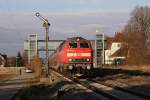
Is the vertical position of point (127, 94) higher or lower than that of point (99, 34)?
lower

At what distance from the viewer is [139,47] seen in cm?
10350

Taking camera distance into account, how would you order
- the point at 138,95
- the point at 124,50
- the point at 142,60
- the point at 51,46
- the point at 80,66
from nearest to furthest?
the point at 138,95
the point at 80,66
the point at 142,60
the point at 51,46
the point at 124,50

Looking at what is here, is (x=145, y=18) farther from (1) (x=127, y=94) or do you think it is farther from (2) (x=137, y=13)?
(1) (x=127, y=94)

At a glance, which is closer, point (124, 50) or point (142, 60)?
point (142, 60)

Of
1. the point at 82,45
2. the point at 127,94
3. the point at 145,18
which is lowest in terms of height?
the point at 127,94

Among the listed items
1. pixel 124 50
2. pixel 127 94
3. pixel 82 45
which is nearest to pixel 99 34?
pixel 124 50

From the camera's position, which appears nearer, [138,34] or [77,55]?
[77,55]

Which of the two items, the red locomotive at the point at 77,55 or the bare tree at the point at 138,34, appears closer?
the red locomotive at the point at 77,55

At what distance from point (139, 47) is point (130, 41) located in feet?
22.2

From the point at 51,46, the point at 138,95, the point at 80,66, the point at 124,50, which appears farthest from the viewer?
the point at 124,50

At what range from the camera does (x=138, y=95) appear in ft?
71.9

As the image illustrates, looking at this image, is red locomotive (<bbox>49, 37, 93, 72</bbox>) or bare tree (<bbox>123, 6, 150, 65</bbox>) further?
bare tree (<bbox>123, 6, 150, 65</bbox>)

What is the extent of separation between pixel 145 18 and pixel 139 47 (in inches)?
363

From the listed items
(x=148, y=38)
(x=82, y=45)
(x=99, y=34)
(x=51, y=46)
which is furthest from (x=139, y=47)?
(x=82, y=45)
